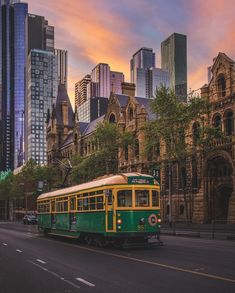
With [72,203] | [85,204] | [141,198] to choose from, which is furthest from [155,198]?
[72,203]

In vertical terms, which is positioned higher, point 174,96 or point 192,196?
point 174,96

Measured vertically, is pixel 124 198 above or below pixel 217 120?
below

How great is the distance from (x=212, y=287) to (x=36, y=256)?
10.7m

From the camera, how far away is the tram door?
874 inches

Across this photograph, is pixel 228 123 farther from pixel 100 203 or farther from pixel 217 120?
pixel 100 203

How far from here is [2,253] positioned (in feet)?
72.0

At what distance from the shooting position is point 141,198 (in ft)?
74.4

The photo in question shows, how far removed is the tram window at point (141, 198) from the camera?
22547 mm

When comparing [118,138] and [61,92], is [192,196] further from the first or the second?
[61,92]

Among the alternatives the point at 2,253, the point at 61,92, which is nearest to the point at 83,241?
the point at 2,253

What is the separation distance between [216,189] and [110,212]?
34.5 m

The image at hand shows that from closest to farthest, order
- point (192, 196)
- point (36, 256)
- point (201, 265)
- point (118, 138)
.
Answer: point (201, 265), point (36, 256), point (192, 196), point (118, 138)

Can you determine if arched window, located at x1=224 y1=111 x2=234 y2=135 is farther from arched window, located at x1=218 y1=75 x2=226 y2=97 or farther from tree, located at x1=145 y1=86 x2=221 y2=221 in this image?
tree, located at x1=145 y1=86 x2=221 y2=221

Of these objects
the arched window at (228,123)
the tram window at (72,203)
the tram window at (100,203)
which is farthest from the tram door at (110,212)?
the arched window at (228,123)
